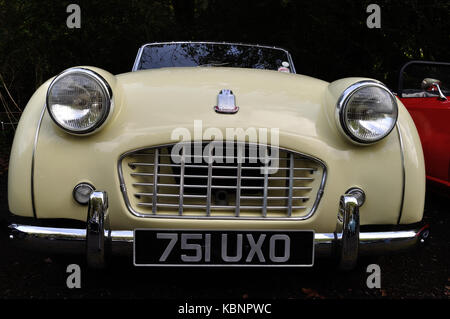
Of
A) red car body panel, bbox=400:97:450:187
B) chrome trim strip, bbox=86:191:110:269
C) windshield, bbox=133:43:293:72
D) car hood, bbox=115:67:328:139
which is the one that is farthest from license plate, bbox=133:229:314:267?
red car body panel, bbox=400:97:450:187

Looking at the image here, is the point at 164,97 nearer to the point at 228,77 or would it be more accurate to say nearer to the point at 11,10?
the point at 228,77

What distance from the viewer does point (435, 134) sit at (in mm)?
3020

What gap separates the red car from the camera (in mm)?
2934

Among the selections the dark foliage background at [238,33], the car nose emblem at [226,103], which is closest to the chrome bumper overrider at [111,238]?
the car nose emblem at [226,103]

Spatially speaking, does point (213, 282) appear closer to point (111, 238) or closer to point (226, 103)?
point (111, 238)

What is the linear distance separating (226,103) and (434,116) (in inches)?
76.8

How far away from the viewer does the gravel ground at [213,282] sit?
79.0 inches

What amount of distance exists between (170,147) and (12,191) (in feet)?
2.14

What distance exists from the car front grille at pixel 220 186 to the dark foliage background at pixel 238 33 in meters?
3.89

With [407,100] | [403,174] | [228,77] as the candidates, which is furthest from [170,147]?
[407,100]
